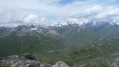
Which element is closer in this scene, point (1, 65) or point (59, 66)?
point (59, 66)

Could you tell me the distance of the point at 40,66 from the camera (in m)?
125

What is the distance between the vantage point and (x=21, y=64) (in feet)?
433

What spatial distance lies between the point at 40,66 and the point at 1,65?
107 ft

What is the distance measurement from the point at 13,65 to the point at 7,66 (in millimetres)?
4950

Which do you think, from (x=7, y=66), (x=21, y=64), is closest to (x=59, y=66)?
(x=21, y=64)

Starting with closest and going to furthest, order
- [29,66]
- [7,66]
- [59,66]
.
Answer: [29,66], [59,66], [7,66]

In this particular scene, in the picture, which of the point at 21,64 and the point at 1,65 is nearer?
the point at 21,64

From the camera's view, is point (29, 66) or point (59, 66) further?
point (59, 66)

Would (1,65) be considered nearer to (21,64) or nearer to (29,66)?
(21,64)

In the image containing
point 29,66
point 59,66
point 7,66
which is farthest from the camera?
point 7,66

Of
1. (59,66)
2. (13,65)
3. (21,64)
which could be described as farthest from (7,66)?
(59,66)

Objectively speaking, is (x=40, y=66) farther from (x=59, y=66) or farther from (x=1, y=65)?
(x=1, y=65)

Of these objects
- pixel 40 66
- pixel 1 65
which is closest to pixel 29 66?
pixel 40 66

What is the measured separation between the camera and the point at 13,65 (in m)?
140
